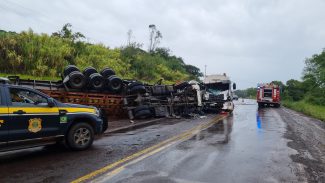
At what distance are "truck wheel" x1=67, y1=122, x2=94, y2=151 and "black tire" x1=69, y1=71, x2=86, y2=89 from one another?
25.9 ft

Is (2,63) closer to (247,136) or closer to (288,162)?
(247,136)

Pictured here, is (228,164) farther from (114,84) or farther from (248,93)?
(248,93)

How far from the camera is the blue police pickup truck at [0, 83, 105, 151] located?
6879 millimetres

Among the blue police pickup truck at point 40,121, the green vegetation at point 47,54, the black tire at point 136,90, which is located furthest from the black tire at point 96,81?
the blue police pickup truck at point 40,121

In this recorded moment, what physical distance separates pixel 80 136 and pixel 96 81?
8867 mm

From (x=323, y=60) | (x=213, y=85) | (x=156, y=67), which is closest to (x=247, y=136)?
(x=213, y=85)

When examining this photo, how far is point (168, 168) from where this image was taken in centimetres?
665

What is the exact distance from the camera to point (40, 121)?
7434 millimetres

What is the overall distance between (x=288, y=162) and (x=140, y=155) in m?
3.32

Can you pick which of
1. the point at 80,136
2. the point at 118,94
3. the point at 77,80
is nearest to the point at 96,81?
the point at 77,80

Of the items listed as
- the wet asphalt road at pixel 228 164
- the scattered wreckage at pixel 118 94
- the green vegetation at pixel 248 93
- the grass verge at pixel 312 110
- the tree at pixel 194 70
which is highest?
the tree at pixel 194 70

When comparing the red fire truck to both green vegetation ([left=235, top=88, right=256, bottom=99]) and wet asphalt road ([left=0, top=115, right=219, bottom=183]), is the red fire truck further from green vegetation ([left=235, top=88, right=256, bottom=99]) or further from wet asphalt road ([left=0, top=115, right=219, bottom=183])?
green vegetation ([left=235, top=88, right=256, bottom=99])

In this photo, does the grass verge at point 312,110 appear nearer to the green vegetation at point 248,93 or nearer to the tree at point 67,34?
the tree at point 67,34

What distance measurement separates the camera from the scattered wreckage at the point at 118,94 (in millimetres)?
15716
